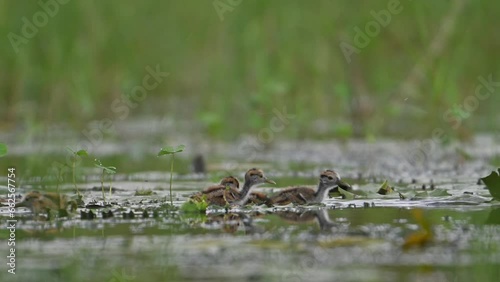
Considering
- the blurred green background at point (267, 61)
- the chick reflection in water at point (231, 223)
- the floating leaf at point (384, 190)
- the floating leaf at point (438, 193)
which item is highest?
the blurred green background at point (267, 61)

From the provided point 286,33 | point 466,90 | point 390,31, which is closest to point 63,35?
point 286,33

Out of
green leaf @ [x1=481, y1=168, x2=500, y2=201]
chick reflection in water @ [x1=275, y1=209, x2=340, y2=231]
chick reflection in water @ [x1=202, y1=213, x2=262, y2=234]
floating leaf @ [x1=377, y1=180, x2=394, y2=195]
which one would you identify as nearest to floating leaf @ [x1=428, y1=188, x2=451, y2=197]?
floating leaf @ [x1=377, y1=180, x2=394, y2=195]

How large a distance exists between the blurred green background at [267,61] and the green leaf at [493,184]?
5.77m

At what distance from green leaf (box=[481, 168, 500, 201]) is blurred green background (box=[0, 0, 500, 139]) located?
5.77m

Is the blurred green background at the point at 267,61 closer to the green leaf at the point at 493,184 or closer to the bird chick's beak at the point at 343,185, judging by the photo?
the bird chick's beak at the point at 343,185

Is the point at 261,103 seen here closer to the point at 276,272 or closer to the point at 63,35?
the point at 63,35

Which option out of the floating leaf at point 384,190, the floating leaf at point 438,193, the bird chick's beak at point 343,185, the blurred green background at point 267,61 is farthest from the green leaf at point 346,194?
the blurred green background at point 267,61

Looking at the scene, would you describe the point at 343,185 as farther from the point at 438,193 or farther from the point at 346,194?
the point at 438,193

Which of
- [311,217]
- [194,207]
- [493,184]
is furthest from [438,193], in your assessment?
[194,207]

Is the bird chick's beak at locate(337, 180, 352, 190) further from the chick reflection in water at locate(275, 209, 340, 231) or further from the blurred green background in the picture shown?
the blurred green background

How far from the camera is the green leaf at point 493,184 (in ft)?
26.1

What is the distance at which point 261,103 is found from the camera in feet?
47.8

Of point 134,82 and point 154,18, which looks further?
point 154,18

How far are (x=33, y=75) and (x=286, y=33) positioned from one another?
12.5ft
